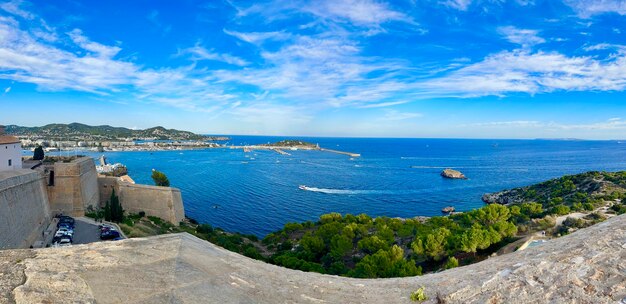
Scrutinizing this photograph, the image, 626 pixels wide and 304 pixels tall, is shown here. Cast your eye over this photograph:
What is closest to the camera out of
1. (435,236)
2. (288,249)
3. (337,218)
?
(435,236)

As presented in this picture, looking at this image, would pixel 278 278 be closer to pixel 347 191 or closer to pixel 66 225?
Answer: pixel 66 225

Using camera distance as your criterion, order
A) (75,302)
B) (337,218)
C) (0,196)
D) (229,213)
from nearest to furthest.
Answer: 1. (75,302)
2. (0,196)
3. (337,218)
4. (229,213)

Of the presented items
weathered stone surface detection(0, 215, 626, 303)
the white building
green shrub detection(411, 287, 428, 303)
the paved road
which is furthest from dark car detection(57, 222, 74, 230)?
green shrub detection(411, 287, 428, 303)

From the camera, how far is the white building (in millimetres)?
24022

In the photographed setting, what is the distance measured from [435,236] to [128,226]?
2241cm

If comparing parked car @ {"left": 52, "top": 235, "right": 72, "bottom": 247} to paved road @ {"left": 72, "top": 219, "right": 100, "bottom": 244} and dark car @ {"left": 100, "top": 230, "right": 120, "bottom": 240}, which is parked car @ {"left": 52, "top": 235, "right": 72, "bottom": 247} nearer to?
paved road @ {"left": 72, "top": 219, "right": 100, "bottom": 244}

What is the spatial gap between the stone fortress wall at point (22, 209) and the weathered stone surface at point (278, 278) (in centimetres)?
1582

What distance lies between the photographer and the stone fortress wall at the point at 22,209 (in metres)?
17.2

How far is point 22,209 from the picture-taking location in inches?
770

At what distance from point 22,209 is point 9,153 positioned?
25.7 feet

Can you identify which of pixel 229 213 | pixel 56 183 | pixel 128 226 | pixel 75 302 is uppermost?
pixel 75 302

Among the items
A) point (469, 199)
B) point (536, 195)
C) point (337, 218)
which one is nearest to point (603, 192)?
point (536, 195)

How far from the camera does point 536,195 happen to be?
178 ft

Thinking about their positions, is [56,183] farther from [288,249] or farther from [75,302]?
[75,302]
